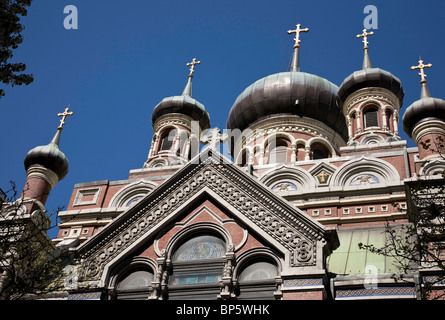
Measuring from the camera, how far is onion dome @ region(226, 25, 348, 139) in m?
26.4

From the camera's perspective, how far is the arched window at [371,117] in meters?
23.7

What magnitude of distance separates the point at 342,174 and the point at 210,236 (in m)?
6.67

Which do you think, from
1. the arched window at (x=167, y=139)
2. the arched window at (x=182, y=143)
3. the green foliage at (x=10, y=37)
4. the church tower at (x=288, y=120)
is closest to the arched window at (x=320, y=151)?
the church tower at (x=288, y=120)

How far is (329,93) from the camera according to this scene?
87.8 feet

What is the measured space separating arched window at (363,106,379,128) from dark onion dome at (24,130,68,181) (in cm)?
1104

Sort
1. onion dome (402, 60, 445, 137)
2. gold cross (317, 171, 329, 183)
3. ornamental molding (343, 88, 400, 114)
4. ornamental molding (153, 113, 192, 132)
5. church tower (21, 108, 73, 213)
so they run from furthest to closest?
1. ornamental molding (153, 113, 192, 132)
2. ornamental molding (343, 88, 400, 114)
3. church tower (21, 108, 73, 213)
4. onion dome (402, 60, 445, 137)
5. gold cross (317, 171, 329, 183)

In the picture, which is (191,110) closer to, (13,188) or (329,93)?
(329,93)

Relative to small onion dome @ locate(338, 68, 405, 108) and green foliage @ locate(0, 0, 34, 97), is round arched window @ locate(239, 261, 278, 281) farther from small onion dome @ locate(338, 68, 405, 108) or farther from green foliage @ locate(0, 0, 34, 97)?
small onion dome @ locate(338, 68, 405, 108)

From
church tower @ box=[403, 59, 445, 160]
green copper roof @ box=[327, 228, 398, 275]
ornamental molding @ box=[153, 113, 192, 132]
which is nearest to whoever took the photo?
green copper roof @ box=[327, 228, 398, 275]

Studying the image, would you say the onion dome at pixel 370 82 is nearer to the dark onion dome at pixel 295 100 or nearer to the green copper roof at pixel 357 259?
the dark onion dome at pixel 295 100

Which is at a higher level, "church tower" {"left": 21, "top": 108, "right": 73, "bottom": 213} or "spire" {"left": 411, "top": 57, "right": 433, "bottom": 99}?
"spire" {"left": 411, "top": 57, "right": 433, "bottom": 99}

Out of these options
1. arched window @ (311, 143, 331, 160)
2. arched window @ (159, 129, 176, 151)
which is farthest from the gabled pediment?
arched window @ (311, 143, 331, 160)
